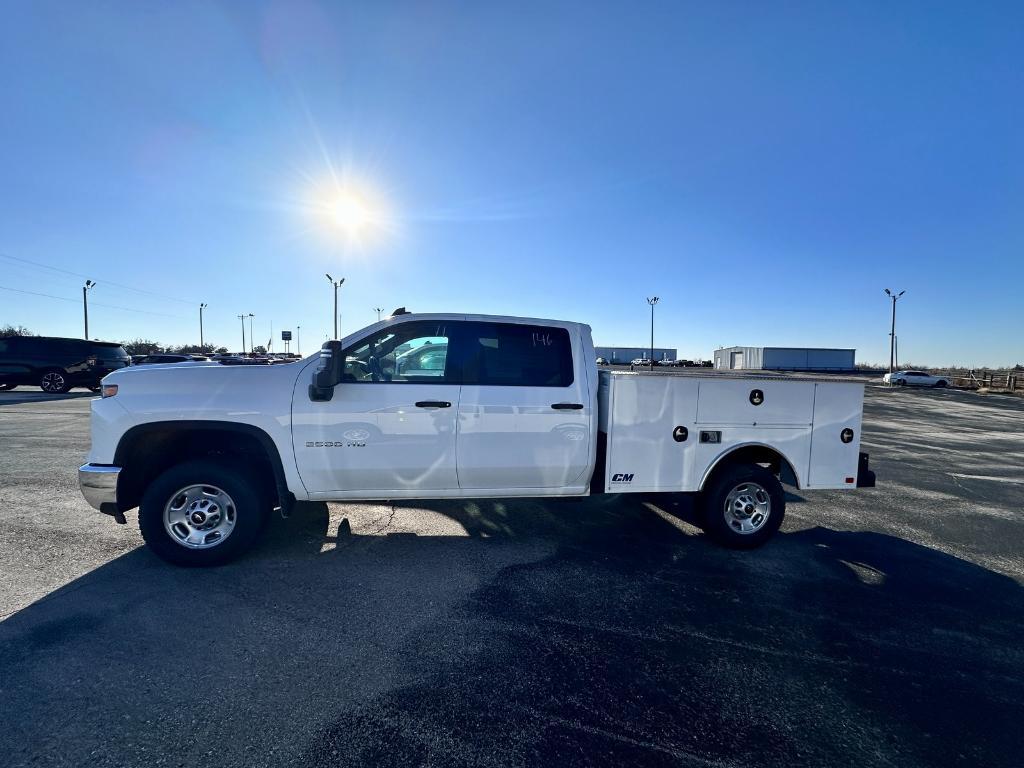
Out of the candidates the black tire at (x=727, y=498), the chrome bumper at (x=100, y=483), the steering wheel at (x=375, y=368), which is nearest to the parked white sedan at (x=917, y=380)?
the black tire at (x=727, y=498)

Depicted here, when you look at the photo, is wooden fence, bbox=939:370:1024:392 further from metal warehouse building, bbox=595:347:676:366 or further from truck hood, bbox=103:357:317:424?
metal warehouse building, bbox=595:347:676:366

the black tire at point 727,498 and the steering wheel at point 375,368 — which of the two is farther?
the black tire at point 727,498

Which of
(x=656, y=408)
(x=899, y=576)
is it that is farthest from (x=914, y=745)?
(x=656, y=408)

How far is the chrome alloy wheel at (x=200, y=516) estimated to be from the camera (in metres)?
3.68

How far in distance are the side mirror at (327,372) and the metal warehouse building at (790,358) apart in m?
69.4

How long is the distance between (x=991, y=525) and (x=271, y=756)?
7329 mm

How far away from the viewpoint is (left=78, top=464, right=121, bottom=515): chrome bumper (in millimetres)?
3592

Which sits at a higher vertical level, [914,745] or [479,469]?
[479,469]

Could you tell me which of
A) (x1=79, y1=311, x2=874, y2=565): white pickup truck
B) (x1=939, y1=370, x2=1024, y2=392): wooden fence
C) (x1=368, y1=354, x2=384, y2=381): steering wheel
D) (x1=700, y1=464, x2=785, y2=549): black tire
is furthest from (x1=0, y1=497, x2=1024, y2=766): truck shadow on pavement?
(x1=939, y1=370, x2=1024, y2=392): wooden fence

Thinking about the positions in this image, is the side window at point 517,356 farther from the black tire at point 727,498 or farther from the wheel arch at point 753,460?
the black tire at point 727,498

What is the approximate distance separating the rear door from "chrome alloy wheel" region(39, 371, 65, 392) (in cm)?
2054

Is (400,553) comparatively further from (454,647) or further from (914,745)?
(914,745)

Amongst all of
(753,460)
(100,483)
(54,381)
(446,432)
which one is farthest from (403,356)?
(54,381)

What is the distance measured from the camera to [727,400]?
4.16 metres
